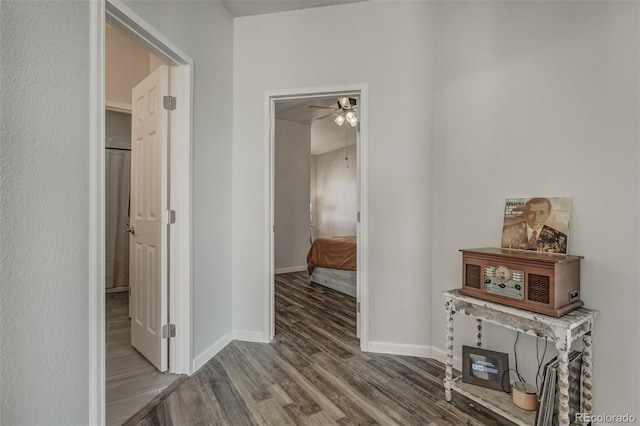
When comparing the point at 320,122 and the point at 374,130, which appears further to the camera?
the point at 320,122

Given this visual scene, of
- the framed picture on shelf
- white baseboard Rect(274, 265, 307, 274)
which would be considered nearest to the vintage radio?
the framed picture on shelf

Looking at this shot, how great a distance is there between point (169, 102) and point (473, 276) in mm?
2198

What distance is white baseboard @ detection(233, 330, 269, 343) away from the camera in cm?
266

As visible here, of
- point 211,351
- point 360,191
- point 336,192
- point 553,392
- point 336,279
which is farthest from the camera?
point 336,192

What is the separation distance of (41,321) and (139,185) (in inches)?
54.6

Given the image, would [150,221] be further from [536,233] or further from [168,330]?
[536,233]

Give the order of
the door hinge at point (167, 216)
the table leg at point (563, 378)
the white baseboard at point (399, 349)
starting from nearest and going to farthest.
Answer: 1. the table leg at point (563, 378)
2. the door hinge at point (167, 216)
3. the white baseboard at point (399, 349)

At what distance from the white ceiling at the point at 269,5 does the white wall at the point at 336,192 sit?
4.72 meters

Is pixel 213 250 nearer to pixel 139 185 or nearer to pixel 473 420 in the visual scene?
pixel 139 185

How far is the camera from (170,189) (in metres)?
2.13

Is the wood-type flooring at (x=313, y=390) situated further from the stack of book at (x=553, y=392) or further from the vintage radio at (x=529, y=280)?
the vintage radio at (x=529, y=280)

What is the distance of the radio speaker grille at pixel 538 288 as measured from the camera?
1445mm

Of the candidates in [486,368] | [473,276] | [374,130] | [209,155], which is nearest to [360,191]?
[374,130]

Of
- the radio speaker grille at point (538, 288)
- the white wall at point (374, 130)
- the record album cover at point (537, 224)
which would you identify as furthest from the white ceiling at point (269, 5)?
the radio speaker grille at point (538, 288)
